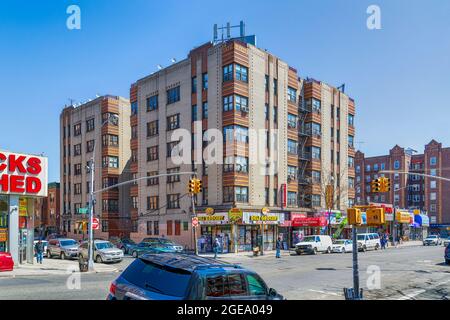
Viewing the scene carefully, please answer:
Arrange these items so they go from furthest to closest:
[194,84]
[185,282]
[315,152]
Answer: [315,152]
[194,84]
[185,282]

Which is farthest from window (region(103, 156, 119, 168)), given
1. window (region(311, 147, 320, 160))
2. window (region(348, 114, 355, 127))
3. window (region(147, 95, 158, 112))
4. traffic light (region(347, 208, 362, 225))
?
traffic light (region(347, 208, 362, 225))

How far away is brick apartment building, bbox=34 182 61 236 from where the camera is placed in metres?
80.6

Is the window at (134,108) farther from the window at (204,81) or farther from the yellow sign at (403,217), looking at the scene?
the yellow sign at (403,217)

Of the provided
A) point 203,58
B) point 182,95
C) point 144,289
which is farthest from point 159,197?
point 144,289

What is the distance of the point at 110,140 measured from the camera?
66125mm

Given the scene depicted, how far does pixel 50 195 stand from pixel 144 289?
8267 cm

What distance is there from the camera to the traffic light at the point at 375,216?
41.8 feet

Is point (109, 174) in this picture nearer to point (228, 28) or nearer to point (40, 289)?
point (228, 28)

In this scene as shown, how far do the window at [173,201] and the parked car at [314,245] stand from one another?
51.3 feet

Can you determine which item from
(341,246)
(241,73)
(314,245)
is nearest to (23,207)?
(241,73)

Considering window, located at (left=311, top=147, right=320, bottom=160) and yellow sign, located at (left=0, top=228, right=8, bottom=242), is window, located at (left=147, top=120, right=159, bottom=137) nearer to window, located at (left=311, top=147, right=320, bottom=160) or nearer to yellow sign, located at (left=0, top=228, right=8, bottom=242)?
window, located at (left=311, top=147, right=320, bottom=160)

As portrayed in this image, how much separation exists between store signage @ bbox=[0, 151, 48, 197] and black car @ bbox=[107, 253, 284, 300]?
22.1 metres

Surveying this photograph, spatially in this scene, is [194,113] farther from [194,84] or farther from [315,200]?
[315,200]

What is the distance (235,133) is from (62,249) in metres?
20.1
